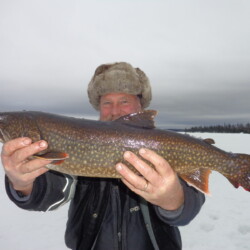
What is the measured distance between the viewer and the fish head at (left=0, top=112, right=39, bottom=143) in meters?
3.10

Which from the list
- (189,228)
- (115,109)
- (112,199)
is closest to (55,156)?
(112,199)

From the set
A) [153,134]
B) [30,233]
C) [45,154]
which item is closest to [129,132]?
[153,134]

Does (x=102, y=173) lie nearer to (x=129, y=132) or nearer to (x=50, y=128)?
(x=129, y=132)

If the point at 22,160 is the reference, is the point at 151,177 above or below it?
below

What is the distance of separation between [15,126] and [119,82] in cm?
225

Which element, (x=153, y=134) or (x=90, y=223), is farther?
(x=90, y=223)

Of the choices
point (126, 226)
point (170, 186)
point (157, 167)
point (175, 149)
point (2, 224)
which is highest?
point (175, 149)

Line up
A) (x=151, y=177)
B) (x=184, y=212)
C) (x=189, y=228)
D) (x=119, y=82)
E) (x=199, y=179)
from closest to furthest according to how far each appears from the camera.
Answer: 1. (x=151, y=177)
2. (x=184, y=212)
3. (x=199, y=179)
4. (x=119, y=82)
5. (x=189, y=228)

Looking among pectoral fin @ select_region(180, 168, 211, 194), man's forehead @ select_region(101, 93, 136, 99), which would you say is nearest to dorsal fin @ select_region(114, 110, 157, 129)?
pectoral fin @ select_region(180, 168, 211, 194)

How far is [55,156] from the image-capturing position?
282 cm

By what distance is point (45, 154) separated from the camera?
2865 millimetres

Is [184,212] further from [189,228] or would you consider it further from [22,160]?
[189,228]

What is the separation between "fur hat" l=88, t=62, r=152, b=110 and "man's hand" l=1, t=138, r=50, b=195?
2.36m

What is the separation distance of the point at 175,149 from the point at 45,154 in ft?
5.06
